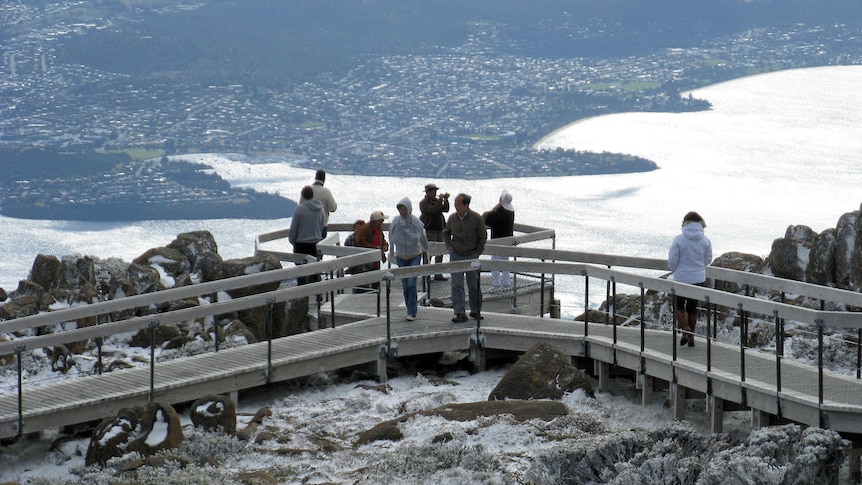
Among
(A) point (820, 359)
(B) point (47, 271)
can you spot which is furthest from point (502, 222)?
(A) point (820, 359)

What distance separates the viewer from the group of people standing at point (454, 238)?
1241 centimetres

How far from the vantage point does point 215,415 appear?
1122 centimetres

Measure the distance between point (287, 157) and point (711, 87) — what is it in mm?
36415

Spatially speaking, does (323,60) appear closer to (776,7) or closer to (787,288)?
(776,7)

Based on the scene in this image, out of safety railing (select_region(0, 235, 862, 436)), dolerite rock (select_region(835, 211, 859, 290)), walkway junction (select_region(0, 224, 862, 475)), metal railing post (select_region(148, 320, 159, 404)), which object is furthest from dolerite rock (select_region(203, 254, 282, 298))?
dolerite rock (select_region(835, 211, 859, 290))

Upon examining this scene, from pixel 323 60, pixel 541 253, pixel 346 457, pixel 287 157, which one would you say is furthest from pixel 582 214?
pixel 323 60

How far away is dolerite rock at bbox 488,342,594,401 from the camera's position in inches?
475

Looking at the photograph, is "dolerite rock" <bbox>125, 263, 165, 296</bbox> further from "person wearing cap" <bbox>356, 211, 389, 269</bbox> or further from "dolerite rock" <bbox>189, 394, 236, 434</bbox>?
"dolerite rock" <bbox>189, 394, 236, 434</bbox>

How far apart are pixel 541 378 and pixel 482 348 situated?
5.30 feet

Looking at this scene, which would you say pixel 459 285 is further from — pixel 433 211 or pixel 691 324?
pixel 433 211

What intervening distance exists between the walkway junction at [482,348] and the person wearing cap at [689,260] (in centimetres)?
20

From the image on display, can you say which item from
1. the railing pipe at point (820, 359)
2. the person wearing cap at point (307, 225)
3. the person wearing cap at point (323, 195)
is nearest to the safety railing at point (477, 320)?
the railing pipe at point (820, 359)

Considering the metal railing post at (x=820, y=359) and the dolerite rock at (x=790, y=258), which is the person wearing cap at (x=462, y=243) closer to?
the metal railing post at (x=820, y=359)

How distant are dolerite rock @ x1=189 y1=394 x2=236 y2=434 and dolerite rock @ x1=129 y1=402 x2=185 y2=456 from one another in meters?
0.35
